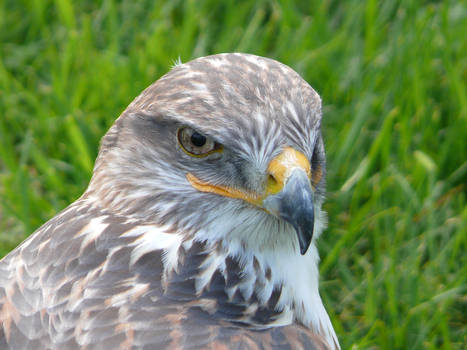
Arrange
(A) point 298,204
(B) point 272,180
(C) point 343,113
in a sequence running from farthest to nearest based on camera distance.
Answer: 1. (C) point 343,113
2. (B) point 272,180
3. (A) point 298,204

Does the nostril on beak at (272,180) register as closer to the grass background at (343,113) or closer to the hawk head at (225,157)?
the hawk head at (225,157)

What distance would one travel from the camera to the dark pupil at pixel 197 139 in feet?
10.6

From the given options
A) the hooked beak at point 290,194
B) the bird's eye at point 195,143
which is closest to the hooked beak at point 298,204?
the hooked beak at point 290,194

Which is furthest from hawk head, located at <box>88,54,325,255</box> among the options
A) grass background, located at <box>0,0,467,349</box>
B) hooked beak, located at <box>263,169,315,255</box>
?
grass background, located at <box>0,0,467,349</box>

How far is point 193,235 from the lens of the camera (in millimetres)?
3330

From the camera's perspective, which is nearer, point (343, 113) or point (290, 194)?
point (290, 194)

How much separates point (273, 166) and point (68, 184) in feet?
7.26

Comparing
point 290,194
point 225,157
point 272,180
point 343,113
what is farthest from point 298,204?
point 343,113

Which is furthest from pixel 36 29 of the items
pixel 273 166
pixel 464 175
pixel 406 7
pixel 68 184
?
pixel 273 166

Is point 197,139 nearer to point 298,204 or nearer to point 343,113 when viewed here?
point 298,204

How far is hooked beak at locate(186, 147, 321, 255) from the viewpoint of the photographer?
307 cm

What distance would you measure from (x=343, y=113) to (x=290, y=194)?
2.38 m

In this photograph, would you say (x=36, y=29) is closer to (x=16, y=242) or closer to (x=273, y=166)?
(x=16, y=242)

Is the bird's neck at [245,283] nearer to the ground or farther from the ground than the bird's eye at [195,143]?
nearer to the ground
